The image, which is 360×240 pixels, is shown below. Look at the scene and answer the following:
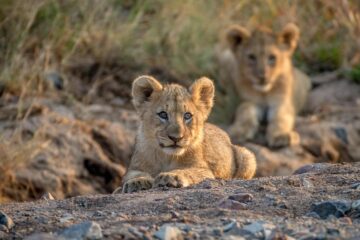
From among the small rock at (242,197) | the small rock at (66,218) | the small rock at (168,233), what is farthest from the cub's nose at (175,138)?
the small rock at (168,233)

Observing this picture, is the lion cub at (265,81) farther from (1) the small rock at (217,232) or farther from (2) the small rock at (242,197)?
(1) the small rock at (217,232)

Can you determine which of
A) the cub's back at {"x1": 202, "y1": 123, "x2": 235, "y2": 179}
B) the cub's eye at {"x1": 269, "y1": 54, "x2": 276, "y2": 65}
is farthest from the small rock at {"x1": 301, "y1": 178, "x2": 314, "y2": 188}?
the cub's eye at {"x1": 269, "y1": 54, "x2": 276, "y2": 65}

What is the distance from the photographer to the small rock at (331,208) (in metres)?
6.32

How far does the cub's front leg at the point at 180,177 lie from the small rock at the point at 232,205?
1.19 m

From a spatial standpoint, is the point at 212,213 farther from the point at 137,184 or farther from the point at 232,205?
the point at 137,184

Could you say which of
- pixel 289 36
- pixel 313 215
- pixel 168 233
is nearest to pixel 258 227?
pixel 168 233

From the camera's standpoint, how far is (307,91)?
1532cm

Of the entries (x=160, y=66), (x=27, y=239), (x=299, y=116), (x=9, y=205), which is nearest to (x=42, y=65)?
(x=160, y=66)

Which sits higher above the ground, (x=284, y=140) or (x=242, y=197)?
(x=242, y=197)

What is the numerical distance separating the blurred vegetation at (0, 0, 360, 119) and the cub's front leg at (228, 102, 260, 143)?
910 millimetres

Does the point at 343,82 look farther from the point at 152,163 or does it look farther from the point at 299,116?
the point at 152,163

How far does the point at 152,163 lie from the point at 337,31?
771cm

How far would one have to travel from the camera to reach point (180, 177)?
7918 millimetres

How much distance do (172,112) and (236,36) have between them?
6345mm
